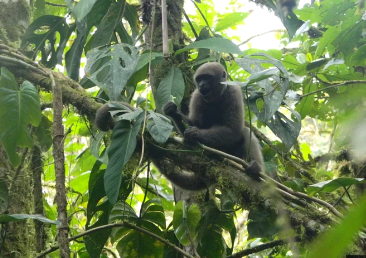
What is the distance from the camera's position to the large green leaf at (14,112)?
2998 millimetres

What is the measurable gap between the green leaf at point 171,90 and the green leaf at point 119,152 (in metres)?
0.59

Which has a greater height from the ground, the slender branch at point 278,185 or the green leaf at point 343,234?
the green leaf at point 343,234

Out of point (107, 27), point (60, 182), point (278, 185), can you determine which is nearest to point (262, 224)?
point (278, 185)

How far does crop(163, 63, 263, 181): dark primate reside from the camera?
14.2 ft

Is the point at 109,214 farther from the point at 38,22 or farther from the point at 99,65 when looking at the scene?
the point at 38,22

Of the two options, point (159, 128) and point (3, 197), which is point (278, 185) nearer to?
point (159, 128)

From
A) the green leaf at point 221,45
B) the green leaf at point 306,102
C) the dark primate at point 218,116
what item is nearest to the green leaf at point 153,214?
the dark primate at point 218,116

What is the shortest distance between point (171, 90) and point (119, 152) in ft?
3.20

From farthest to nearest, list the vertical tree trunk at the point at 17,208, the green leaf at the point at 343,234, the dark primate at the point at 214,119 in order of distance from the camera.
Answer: the dark primate at the point at 214,119 → the vertical tree trunk at the point at 17,208 → the green leaf at the point at 343,234

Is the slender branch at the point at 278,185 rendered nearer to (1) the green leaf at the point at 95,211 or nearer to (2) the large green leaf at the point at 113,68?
(2) the large green leaf at the point at 113,68

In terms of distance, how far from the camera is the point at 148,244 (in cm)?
392

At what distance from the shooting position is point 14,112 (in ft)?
10.1

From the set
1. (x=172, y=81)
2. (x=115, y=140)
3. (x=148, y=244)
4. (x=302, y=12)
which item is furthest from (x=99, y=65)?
(x=302, y=12)

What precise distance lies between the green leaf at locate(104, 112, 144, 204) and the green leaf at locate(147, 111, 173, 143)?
9 cm
